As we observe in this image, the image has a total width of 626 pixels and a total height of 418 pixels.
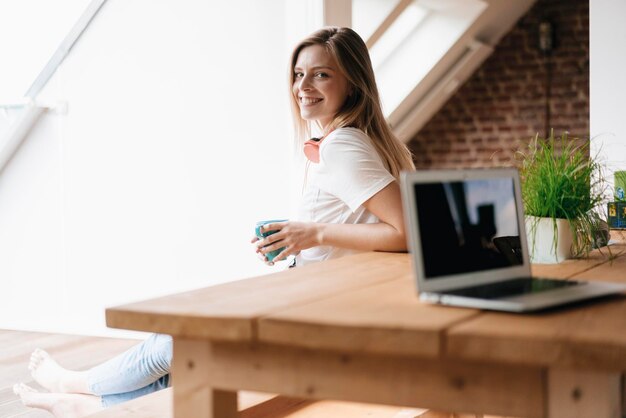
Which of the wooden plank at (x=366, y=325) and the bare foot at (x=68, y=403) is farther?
the bare foot at (x=68, y=403)

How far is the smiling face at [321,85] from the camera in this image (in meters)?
2.43

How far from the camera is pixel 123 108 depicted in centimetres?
510

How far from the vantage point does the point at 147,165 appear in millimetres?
5059

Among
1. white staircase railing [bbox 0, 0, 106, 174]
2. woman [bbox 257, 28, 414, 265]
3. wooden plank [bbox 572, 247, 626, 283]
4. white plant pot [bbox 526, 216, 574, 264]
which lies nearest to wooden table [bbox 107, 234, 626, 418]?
wooden plank [bbox 572, 247, 626, 283]

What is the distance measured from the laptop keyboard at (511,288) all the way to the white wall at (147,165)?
3146 millimetres

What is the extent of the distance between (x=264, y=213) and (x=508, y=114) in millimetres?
3782

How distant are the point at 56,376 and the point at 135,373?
630 mm

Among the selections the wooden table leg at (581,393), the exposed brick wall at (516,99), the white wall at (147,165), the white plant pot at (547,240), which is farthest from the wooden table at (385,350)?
the exposed brick wall at (516,99)

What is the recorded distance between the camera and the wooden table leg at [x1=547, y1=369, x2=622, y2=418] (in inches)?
43.2

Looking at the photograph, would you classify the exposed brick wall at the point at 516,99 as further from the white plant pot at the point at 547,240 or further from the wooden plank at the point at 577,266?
the white plant pot at the point at 547,240

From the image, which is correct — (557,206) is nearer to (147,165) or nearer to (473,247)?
(473,247)

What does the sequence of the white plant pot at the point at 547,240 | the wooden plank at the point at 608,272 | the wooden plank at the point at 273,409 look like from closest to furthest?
the wooden plank at the point at 608,272
the white plant pot at the point at 547,240
the wooden plank at the point at 273,409

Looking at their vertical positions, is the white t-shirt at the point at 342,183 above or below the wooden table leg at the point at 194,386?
above

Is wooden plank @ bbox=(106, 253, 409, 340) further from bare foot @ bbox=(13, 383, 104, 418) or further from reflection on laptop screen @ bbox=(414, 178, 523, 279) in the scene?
bare foot @ bbox=(13, 383, 104, 418)
